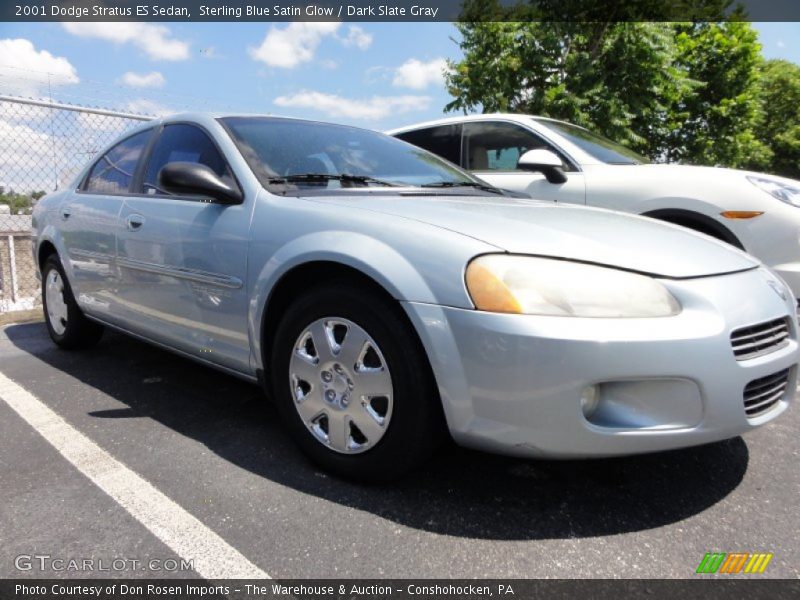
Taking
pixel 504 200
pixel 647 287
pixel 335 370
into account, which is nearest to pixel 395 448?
pixel 335 370

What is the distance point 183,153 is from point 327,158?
78cm

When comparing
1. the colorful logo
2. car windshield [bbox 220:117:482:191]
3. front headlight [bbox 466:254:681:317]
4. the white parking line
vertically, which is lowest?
the colorful logo

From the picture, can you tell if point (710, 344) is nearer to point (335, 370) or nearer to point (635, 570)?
point (635, 570)

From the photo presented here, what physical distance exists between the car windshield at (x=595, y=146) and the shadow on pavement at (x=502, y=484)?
102 inches

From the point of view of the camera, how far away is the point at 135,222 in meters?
2.86

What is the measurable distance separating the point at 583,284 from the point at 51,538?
5.82ft

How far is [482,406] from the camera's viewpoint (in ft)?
5.42

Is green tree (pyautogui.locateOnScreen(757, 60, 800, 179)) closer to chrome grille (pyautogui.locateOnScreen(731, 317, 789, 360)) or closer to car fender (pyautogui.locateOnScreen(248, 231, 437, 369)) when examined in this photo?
chrome grille (pyautogui.locateOnScreen(731, 317, 789, 360))

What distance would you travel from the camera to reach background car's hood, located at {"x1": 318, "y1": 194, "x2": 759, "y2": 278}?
1.71 meters

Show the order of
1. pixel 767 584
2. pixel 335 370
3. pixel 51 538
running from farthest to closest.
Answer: pixel 335 370 < pixel 51 538 < pixel 767 584

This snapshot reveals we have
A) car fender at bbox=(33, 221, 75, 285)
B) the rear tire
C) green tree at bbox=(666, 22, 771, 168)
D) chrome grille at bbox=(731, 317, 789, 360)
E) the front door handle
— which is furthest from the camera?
green tree at bbox=(666, 22, 771, 168)

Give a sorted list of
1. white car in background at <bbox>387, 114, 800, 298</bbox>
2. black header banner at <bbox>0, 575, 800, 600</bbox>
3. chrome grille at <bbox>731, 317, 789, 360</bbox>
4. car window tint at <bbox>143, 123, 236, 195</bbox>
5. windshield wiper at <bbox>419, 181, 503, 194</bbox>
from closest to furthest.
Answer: black header banner at <bbox>0, 575, 800, 600</bbox> < chrome grille at <bbox>731, 317, 789, 360</bbox> < car window tint at <bbox>143, 123, 236, 195</bbox> < windshield wiper at <bbox>419, 181, 503, 194</bbox> < white car in background at <bbox>387, 114, 800, 298</bbox>

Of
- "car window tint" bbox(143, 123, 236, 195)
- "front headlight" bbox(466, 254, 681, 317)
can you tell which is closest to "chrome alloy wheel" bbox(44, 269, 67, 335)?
"car window tint" bbox(143, 123, 236, 195)

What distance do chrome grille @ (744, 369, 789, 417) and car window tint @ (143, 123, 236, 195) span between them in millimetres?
2054
